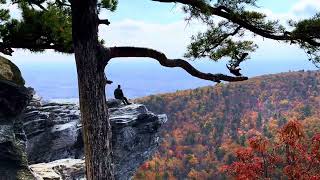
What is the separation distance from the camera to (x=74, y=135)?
24406 mm

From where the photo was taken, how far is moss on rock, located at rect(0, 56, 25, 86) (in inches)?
506

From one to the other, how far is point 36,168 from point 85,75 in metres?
9.07

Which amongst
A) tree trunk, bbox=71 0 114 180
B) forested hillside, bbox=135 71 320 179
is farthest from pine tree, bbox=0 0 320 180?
forested hillside, bbox=135 71 320 179

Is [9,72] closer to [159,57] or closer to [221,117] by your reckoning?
[159,57]

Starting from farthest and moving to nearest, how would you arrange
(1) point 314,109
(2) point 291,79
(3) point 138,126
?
(2) point 291,79 < (1) point 314,109 < (3) point 138,126

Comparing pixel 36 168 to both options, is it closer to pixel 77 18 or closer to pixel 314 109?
pixel 77 18

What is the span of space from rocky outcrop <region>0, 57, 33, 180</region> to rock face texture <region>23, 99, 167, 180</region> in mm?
609

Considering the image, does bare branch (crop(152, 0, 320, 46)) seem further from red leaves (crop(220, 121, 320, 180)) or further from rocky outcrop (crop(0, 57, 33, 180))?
red leaves (crop(220, 121, 320, 180))

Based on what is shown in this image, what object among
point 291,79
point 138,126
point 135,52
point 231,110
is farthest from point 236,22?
point 291,79

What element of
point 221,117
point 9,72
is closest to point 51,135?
point 9,72

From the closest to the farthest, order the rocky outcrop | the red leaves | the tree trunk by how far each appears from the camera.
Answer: the tree trunk, the rocky outcrop, the red leaves

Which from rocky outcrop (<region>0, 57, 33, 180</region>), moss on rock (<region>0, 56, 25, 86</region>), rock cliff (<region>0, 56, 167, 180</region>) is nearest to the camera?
moss on rock (<region>0, 56, 25, 86</region>)

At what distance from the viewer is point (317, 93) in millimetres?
114250

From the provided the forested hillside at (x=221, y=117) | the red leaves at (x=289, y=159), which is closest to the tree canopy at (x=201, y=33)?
the red leaves at (x=289, y=159)
